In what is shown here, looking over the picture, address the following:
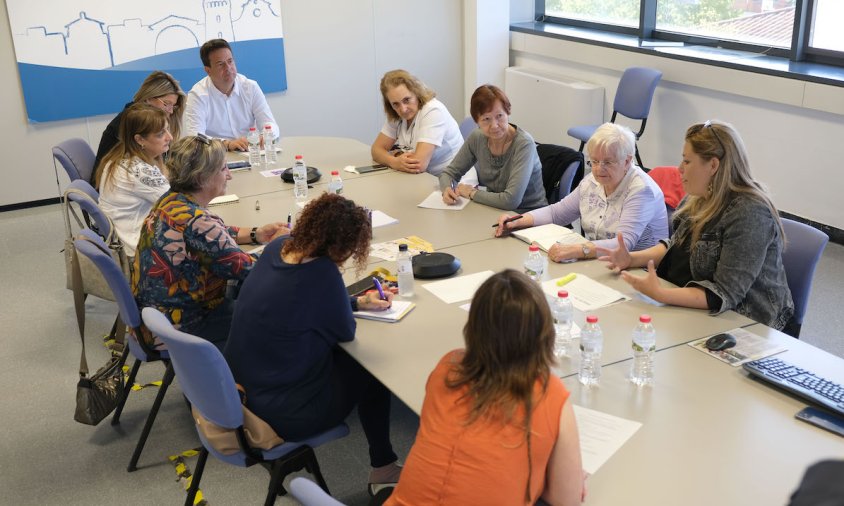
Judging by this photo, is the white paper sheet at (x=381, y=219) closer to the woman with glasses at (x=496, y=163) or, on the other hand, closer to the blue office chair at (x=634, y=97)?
the woman with glasses at (x=496, y=163)

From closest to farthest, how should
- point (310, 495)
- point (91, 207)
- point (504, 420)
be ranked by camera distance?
point (310, 495) → point (504, 420) → point (91, 207)

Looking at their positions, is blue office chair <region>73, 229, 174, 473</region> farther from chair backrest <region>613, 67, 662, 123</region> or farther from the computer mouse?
chair backrest <region>613, 67, 662, 123</region>

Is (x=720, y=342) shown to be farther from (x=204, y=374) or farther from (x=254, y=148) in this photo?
(x=254, y=148)

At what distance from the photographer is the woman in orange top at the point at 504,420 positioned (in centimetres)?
182

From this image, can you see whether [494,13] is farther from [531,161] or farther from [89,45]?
[531,161]

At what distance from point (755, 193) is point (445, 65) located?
18.1 feet

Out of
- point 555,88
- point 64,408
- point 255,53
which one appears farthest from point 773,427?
point 255,53

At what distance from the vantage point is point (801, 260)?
295 cm

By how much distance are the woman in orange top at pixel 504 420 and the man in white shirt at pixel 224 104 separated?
12.3 ft

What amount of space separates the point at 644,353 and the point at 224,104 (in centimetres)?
386

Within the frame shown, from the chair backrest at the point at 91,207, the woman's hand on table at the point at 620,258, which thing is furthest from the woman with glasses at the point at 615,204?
the chair backrest at the point at 91,207

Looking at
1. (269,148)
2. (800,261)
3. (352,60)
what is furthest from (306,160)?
(800,261)

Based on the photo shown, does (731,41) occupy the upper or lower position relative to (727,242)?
upper

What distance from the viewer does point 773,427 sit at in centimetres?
212
